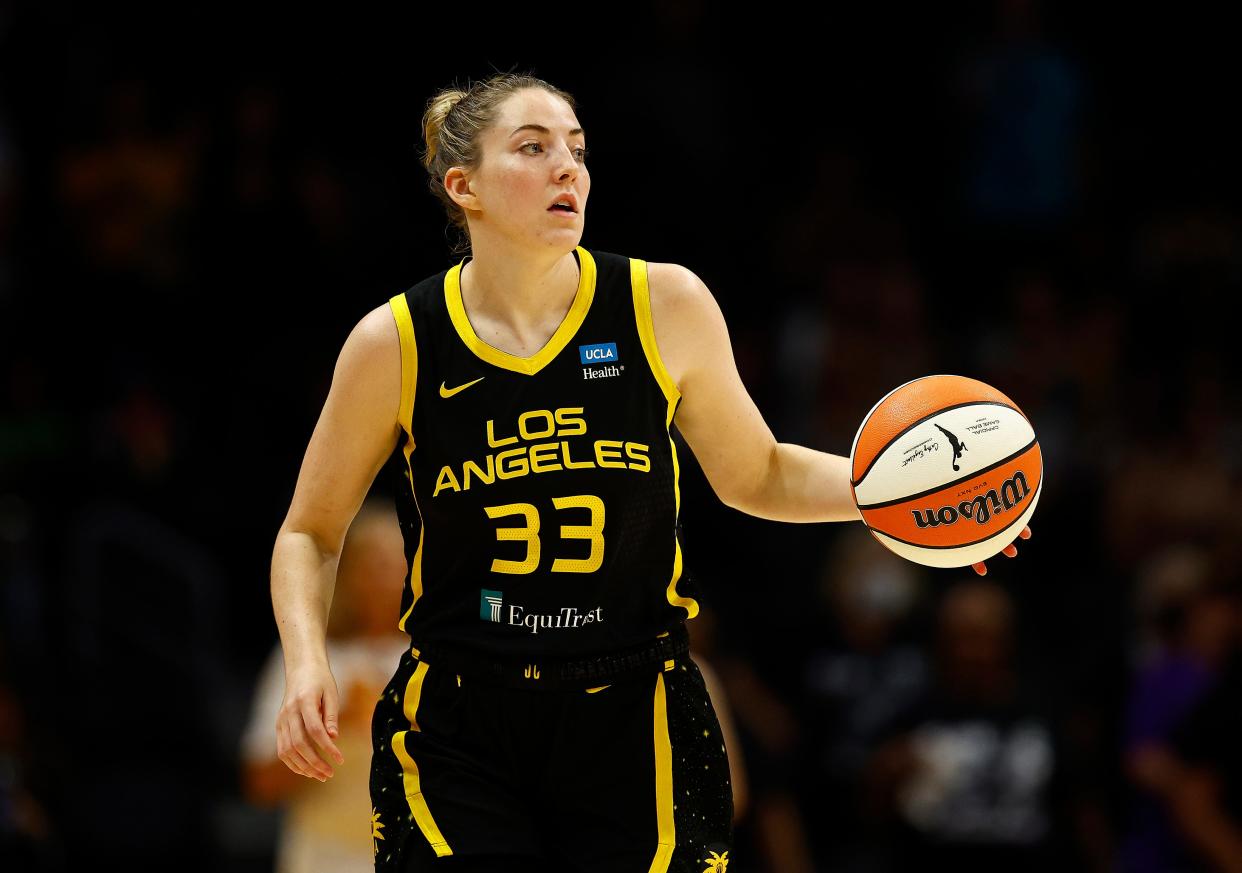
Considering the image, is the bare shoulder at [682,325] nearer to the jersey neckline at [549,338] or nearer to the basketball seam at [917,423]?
the jersey neckline at [549,338]

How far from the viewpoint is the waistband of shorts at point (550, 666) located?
3.82 metres

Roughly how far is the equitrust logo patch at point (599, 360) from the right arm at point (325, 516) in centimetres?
40

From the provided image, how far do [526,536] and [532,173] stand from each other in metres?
0.79

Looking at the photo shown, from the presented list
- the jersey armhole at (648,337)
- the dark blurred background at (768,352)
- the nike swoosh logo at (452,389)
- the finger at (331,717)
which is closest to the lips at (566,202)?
the jersey armhole at (648,337)

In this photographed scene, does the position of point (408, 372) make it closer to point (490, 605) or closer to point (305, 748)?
point (490, 605)

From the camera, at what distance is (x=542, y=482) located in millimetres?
3820

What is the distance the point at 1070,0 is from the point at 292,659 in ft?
29.8

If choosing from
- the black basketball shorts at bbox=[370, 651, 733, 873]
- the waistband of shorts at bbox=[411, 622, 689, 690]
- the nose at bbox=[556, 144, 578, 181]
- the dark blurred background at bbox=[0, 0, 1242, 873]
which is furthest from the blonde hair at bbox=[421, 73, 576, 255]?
the dark blurred background at bbox=[0, 0, 1242, 873]

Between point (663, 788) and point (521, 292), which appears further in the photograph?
point (521, 292)

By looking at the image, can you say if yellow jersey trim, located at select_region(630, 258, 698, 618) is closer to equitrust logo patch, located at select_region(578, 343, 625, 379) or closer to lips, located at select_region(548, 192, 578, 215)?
equitrust logo patch, located at select_region(578, 343, 625, 379)

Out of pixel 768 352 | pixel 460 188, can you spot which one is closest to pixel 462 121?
pixel 460 188

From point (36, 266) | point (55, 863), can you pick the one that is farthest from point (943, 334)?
point (55, 863)

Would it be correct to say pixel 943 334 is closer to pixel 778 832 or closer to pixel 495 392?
pixel 778 832

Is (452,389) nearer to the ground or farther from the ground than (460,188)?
nearer to the ground
